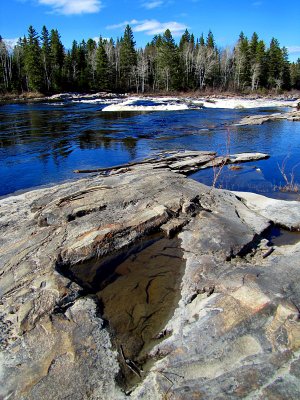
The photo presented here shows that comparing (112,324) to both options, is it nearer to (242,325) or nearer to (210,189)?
(242,325)

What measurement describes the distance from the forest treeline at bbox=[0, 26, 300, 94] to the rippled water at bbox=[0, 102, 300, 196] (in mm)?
39801

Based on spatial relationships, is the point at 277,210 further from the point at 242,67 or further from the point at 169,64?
the point at 242,67

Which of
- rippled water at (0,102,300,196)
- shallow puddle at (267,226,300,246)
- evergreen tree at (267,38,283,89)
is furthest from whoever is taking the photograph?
evergreen tree at (267,38,283,89)

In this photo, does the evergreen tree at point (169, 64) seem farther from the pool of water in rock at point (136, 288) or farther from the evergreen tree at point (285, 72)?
the pool of water in rock at point (136, 288)

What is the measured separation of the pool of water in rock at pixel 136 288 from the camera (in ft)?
13.6

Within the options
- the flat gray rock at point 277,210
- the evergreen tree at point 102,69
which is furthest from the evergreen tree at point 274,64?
the flat gray rock at point 277,210

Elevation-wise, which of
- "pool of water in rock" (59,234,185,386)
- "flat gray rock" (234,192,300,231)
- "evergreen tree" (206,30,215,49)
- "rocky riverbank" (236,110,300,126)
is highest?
"evergreen tree" (206,30,215,49)

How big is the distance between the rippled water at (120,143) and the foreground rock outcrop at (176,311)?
17.7 feet

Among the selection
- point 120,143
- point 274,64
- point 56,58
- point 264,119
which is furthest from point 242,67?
point 120,143

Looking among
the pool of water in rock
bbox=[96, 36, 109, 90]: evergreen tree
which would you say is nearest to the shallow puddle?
the pool of water in rock

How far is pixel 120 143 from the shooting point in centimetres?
2031

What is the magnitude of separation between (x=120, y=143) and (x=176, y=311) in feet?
54.6

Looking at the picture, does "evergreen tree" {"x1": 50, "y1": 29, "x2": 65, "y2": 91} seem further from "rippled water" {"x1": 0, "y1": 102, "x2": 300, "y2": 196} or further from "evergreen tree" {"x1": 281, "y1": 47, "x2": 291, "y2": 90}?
"evergreen tree" {"x1": 281, "y1": 47, "x2": 291, "y2": 90}

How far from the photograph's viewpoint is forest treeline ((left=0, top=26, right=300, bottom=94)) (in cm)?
6619
